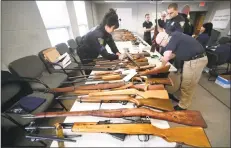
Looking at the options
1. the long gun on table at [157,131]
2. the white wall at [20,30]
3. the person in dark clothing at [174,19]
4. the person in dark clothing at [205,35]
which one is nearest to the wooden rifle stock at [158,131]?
the long gun on table at [157,131]

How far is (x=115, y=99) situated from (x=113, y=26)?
1.13m

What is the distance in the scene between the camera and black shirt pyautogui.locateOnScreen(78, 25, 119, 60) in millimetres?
1821

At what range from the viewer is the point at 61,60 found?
8.27 ft

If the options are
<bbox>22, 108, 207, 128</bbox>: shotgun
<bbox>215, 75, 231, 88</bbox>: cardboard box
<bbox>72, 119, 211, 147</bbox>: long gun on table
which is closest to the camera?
<bbox>72, 119, 211, 147</bbox>: long gun on table

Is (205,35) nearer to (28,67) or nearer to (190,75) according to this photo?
(190,75)

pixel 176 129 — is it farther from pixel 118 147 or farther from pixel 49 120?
pixel 49 120

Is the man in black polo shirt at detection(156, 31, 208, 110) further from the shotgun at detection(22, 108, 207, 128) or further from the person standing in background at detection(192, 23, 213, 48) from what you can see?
the person standing in background at detection(192, 23, 213, 48)

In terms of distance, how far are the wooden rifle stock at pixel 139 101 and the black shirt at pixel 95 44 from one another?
3.36 ft

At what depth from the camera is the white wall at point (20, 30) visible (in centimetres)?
200

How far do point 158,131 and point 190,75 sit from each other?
4.54 ft

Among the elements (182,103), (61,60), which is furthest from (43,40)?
(182,103)

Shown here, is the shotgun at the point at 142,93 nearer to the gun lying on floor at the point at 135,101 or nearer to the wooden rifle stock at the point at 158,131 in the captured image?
the gun lying on floor at the point at 135,101

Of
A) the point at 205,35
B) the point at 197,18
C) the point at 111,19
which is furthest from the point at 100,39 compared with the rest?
the point at 197,18

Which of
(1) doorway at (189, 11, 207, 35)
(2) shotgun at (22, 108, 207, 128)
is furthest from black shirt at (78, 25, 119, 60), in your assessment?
(1) doorway at (189, 11, 207, 35)
